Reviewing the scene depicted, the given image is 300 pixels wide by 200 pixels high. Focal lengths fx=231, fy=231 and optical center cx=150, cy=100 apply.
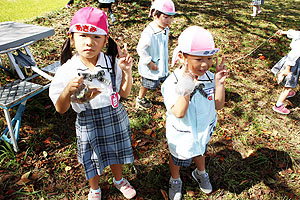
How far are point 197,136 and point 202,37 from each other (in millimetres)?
976

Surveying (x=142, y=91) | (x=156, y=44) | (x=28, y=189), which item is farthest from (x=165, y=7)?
(x=28, y=189)

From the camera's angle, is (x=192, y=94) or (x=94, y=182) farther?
(x=94, y=182)

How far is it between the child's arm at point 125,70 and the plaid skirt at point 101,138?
0.73 feet

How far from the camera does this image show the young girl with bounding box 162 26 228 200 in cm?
195

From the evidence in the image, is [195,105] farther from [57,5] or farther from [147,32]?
[57,5]

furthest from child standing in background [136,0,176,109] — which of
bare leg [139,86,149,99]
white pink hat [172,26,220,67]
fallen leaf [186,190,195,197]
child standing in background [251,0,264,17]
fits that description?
child standing in background [251,0,264,17]

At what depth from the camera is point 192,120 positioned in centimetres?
228

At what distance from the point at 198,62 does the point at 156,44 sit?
1.72 meters

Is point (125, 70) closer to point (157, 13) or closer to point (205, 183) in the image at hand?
point (157, 13)

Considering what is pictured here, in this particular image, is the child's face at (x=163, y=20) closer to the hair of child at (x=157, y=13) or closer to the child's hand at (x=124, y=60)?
the hair of child at (x=157, y=13)

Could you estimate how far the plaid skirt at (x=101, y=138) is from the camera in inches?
88.1

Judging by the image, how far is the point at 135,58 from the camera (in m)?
5.73

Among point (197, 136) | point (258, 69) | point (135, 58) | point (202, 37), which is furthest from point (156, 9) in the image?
point (258, 69)

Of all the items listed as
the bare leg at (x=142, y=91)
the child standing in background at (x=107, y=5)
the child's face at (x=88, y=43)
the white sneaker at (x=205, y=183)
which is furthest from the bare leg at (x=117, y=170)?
the child standing in background at (x=107, y=5)
